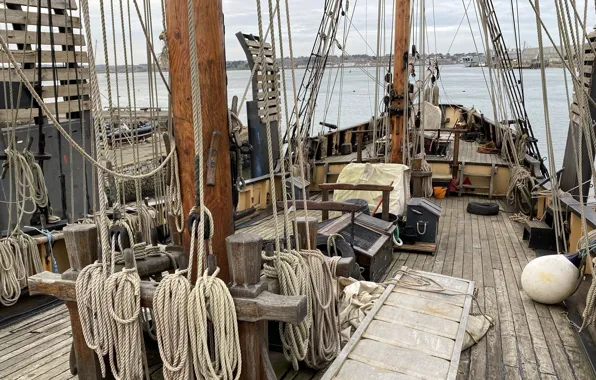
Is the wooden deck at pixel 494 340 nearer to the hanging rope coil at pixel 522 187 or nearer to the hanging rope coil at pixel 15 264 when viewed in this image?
the hanging rope coil at pixel 15 264

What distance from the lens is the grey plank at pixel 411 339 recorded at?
286 cm

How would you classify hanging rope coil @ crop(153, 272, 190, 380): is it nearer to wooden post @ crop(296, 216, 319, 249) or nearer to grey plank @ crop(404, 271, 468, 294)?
wooden post @ crop(296, 216, 319, 249)

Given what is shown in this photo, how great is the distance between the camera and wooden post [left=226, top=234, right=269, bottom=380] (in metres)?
2.15

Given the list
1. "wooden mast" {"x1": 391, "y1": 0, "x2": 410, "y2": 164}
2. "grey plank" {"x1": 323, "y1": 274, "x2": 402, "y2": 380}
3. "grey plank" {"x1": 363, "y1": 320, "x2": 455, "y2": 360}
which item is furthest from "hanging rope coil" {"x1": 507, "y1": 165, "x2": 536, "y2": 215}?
"grey plank" {"x1": 363, "y1": 320, "x2": 455, "y2": 360}

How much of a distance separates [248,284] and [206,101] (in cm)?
84

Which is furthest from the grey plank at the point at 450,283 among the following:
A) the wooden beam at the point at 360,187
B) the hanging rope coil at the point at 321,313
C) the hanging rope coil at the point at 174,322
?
the hanging rope coil at the point at 174,322

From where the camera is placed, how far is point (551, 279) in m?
4.48

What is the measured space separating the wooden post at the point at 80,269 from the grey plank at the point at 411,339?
5.06 feet

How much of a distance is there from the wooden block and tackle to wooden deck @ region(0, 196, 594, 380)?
0.59m

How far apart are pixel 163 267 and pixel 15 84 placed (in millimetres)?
4694

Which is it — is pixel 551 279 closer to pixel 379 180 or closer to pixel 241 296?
pixel 379 180

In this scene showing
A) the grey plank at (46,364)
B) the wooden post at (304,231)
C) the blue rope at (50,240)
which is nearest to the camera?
the wooden post at (304,231)

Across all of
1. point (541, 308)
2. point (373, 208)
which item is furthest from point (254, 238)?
point (373, 208)

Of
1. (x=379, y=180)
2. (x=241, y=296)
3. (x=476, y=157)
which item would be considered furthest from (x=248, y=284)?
(x=476, y=157)
